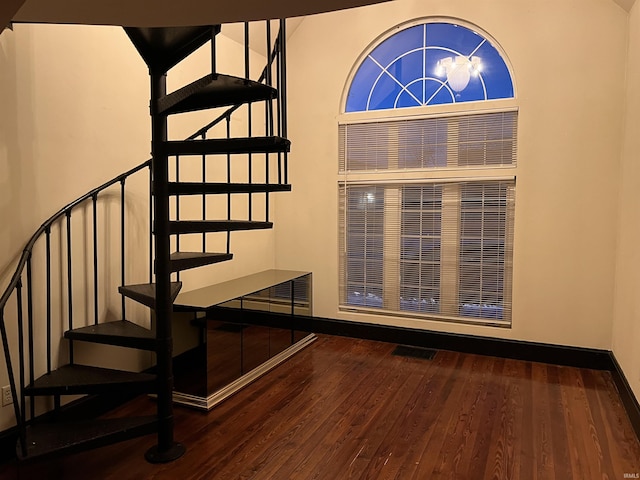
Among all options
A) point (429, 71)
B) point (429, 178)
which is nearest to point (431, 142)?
point (429, 178)

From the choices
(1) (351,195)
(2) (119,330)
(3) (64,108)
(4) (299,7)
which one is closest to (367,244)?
(1) (351,195)

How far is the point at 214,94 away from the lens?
232 centimetres

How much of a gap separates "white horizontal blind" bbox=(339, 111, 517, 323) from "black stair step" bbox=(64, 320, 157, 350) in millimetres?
2400

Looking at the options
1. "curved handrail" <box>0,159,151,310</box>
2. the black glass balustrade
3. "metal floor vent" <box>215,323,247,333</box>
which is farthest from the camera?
"metal floor vent" <box>215,323,247,333</box>

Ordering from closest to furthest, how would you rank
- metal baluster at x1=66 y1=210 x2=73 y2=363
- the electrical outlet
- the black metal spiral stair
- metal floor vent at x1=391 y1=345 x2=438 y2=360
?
the black metal spiral stair < the electrical outlet < metal baluster at x1=66 y1=210 x2=73 y2=363 < metal floor vent at x1=391 y1=345 x2=438 y2=360

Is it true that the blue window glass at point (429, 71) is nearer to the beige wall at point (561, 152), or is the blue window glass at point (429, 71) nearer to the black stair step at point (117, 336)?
the beige wall at point (561, 152)

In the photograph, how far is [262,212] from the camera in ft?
15.8

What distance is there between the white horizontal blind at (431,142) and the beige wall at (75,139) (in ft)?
5.57

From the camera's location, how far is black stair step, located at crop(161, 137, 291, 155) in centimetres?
239

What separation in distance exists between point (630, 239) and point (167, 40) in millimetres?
3190

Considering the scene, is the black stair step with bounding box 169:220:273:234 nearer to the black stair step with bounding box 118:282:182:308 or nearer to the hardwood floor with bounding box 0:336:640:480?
the black stair step with bounding box 118:282:182:308

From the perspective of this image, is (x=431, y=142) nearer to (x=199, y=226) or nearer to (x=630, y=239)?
(x=630, y=239)

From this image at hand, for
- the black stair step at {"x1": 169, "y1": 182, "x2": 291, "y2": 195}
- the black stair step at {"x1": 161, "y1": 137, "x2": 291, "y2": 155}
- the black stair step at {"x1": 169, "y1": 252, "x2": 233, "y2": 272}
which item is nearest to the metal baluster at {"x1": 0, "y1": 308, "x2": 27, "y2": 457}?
the black stair step at {"x1": 169, "y1": 252, "x2": 233, "y2": 272}

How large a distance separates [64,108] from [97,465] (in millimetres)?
2024
